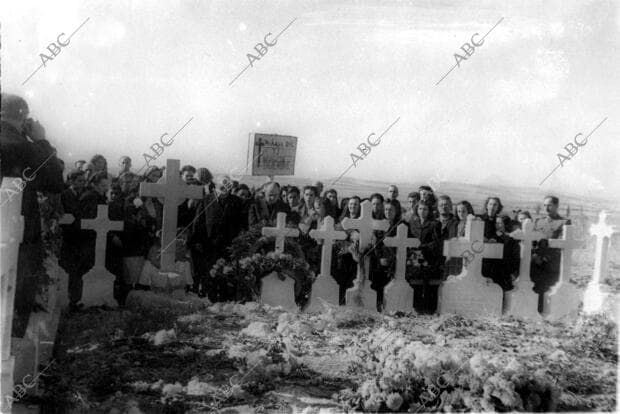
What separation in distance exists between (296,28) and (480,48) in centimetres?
121

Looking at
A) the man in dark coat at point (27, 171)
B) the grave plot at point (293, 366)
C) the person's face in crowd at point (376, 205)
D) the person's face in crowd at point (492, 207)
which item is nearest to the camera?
the man in dark coat at point (27, 171)

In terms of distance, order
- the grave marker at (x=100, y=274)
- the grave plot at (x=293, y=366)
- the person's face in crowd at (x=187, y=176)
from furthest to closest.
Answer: the person's face in crowd at (x=187, y=176) → the grave marker at (x=100, y=274) → the grave plot at (x=293, y=366)

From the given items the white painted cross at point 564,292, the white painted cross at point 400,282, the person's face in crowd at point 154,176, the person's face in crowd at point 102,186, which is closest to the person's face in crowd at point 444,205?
the white painted cross at point 400,282

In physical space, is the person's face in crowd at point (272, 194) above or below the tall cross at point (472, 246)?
above

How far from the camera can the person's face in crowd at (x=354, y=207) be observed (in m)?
4.45

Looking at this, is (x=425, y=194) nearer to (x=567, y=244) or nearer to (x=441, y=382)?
(x=567, y=244)

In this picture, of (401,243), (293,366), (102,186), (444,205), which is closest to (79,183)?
(102,186)

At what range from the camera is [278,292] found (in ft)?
14.5

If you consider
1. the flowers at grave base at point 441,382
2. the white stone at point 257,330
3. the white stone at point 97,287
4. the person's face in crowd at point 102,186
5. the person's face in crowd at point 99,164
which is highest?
the person's face in crowd at point 99,164

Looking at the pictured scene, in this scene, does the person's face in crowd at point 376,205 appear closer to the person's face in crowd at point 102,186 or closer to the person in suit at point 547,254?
the person in suit at point 547,254

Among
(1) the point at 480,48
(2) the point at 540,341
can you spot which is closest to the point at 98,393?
(2) the point at 540,341

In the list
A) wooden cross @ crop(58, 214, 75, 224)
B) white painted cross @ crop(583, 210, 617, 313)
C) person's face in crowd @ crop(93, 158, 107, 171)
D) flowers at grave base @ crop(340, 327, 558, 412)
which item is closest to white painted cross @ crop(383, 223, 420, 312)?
flowers at grave base @ crop(340, 327, 558, 412)

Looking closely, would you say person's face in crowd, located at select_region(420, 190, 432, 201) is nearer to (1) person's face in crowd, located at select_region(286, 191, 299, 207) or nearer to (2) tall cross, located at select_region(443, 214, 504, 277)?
(2) tall cross, located at select_region(443, 214, 504, 277)

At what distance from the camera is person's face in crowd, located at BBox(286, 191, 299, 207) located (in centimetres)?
442
